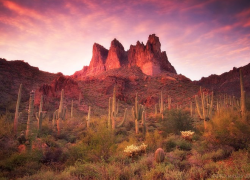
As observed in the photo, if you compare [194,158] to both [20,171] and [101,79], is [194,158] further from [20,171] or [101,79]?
[101,79]

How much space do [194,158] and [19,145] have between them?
863cm

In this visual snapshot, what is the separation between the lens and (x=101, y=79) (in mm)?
55188

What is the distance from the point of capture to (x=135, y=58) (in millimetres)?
79625

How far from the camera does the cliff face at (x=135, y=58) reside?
236ft

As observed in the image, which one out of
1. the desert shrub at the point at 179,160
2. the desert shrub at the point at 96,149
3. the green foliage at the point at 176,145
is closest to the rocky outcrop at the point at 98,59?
the green foliage at the point at 176,145

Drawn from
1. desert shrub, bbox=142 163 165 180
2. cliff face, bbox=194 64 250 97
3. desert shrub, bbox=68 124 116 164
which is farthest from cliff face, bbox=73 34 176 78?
desert shrub, bbox=142 163 165 180

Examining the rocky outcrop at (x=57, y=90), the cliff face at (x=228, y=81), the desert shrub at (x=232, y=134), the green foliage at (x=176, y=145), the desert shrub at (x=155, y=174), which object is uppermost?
the cliff face at (x=228, y=81)

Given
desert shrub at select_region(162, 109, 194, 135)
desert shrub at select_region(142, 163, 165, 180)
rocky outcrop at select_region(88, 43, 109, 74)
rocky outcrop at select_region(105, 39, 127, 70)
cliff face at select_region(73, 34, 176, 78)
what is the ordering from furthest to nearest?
1. rocky outcrop at select_region(88, 43, 109, 74)
2. rocky outcrop at select_region(105, 39, 127, 70)
3. cliff face at select_region(73, 34, 176, 78)
4. desert shrub at select_region(162, 109, 194, 135)
5. desert shrub at select_region(142, 163, 165, 180)

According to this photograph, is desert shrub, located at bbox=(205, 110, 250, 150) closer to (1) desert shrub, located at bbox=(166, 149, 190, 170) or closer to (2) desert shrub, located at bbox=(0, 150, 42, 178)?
(1) desert shrub, located at bbox=(166, 149, 190, 170)

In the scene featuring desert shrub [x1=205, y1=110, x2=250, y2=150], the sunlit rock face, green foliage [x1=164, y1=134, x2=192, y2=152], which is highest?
the sunlit rock face

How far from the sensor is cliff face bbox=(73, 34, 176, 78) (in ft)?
236

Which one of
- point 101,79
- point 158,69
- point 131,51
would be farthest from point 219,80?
point 101,79

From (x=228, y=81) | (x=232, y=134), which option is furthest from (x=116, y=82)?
(x=228, y=81)

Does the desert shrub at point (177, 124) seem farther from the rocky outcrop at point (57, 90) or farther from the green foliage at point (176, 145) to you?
the rocky outcrop at point (57, 90)
